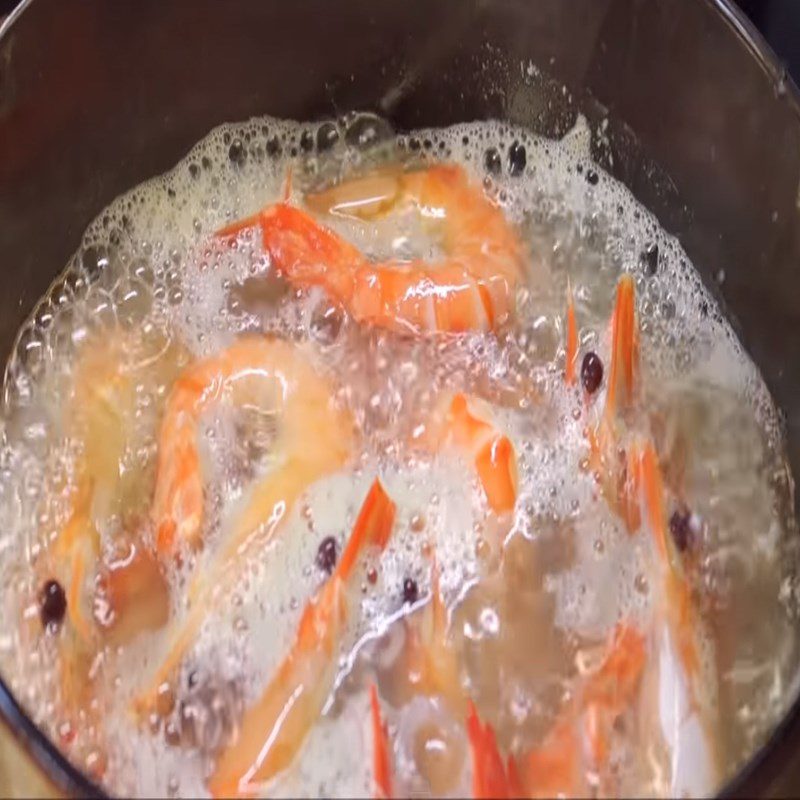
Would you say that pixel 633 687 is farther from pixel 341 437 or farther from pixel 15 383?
pixel 15 383

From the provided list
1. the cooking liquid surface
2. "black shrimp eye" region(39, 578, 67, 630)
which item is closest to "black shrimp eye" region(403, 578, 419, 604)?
the cooking liquid surface

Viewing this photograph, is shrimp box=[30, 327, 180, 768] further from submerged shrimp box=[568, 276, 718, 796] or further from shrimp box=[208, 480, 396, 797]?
submerged shrimp box=[568, 276, 718, 796]

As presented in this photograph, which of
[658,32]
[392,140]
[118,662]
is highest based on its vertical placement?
[658,32]

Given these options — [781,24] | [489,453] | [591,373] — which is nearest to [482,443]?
[489,453]

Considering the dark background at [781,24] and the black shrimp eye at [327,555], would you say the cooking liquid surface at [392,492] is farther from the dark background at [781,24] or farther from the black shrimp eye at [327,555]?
the dark background at [781,24]

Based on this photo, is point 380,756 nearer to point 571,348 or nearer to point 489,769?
point 489,769

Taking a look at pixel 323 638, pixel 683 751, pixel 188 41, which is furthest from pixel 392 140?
pixel 683 751
